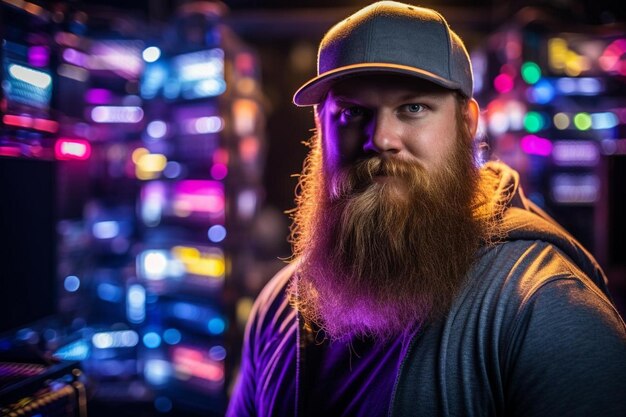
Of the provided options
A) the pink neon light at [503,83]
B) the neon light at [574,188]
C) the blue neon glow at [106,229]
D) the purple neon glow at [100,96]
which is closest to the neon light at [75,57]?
the purple neon glow at [100,96]

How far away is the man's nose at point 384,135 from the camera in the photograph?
4.21 feet

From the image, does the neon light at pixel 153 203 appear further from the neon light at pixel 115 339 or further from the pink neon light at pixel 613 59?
the pink neon light at pixel 613 59

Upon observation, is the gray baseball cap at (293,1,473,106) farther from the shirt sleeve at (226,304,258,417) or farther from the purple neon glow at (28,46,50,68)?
the purple neon glow at (28,46,50,68)

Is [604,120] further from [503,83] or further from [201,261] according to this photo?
[201,261]

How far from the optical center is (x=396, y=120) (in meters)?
1.30

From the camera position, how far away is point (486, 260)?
125 cm

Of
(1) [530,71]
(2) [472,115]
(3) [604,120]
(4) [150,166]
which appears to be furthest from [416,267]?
(3) [604,120]

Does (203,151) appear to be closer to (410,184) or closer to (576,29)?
(410,184)

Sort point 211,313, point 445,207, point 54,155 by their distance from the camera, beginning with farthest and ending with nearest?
point 211,313 → point 54,155 → point 445,207

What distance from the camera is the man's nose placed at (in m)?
1.28

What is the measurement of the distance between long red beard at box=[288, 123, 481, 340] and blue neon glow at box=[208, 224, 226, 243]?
3008 mm

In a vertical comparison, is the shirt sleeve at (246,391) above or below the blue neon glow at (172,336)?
above

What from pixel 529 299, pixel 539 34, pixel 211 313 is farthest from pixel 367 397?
pixel 539 34

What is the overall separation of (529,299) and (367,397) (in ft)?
1.45
